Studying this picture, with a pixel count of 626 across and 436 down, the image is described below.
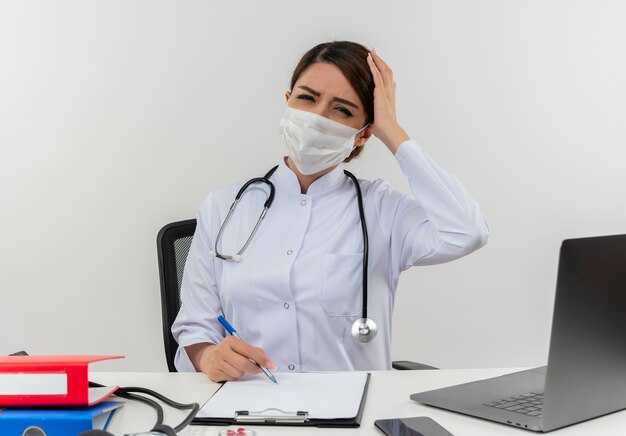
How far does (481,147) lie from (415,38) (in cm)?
47

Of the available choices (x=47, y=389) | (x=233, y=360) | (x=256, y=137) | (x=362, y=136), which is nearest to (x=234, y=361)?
(x=233, y=360)

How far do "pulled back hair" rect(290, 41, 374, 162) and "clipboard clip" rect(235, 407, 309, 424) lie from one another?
0.84 meters

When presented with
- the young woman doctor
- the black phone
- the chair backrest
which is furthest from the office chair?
the black phone

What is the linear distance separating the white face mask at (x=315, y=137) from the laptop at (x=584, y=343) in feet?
2.47

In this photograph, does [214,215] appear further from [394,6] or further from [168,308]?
[394,6]

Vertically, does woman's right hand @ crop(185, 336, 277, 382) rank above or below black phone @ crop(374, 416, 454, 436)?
below

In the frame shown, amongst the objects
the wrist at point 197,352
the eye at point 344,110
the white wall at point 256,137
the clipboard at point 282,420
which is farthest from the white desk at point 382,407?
the white wall at point 256,137

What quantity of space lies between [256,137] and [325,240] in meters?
1.08

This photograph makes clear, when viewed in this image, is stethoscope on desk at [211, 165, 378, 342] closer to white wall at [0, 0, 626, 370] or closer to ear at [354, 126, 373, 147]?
ear at [354, 126, 373, 147]

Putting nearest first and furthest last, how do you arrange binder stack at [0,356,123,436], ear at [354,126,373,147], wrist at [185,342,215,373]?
binder stack at [0,356,123,436] → wrist at [185,342,215,373] → ear at [354,126,373,147]

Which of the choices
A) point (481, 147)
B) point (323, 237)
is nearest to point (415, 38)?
point (481, 147)

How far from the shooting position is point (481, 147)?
2635 mm

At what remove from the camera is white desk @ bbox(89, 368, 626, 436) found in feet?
3.24

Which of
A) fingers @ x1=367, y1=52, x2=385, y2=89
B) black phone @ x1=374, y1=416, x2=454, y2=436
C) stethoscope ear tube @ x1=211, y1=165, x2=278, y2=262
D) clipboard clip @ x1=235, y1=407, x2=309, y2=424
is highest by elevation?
fingers @ x1=367, y1=52, x2=385, y2=89
